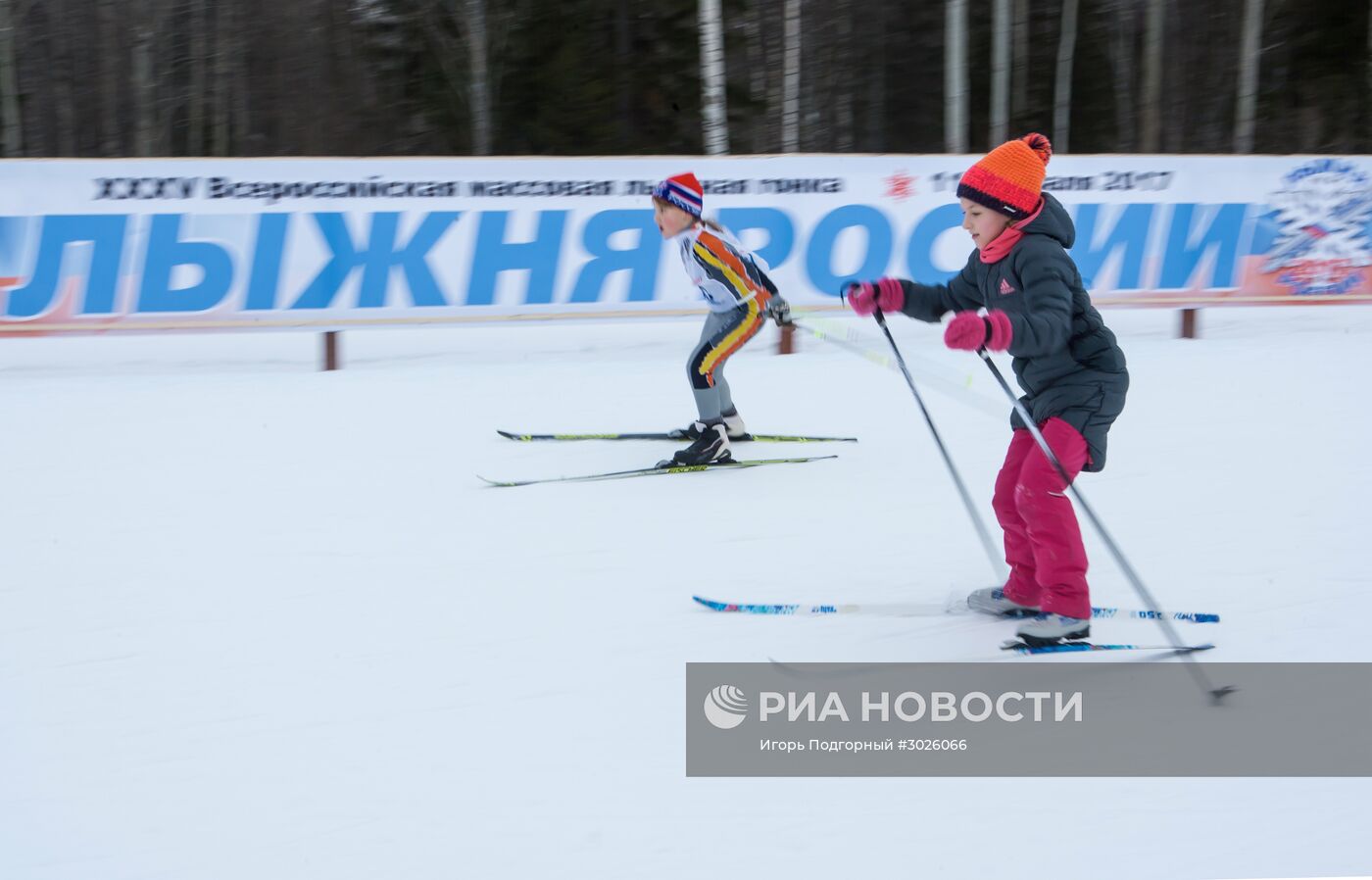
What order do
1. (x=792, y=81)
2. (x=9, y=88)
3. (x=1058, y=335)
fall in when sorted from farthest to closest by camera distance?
(x=9, y=88) → (x=792, y=81) → (x=1058, y=335)

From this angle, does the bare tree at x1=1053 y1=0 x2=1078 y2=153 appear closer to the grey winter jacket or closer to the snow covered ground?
the snow covered ground

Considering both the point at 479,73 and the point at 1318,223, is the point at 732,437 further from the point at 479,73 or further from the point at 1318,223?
the point at 479,73

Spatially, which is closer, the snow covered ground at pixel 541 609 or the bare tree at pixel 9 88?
the snow covered ground at pixel 541 609

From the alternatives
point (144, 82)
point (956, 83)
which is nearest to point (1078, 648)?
point (956, 83)

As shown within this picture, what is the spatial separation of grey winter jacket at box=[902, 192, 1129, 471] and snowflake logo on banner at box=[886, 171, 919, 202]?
A: 594cm

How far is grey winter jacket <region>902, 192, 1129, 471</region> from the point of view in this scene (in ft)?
11.3

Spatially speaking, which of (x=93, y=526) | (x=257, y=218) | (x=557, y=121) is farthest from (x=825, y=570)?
(x=557, y=121)

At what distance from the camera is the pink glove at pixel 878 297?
3.99 m

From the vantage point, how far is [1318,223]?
10070 millimetres

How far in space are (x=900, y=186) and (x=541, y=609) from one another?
624cm

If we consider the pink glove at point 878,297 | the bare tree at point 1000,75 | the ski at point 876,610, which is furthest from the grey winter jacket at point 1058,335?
the bare tree at point 1000,75

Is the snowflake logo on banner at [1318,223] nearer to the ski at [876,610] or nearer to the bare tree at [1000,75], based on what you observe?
the ski at [876,610]

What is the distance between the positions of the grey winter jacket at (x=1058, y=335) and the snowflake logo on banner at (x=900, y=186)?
5.94 meters

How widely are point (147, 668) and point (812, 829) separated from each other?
207 cm
